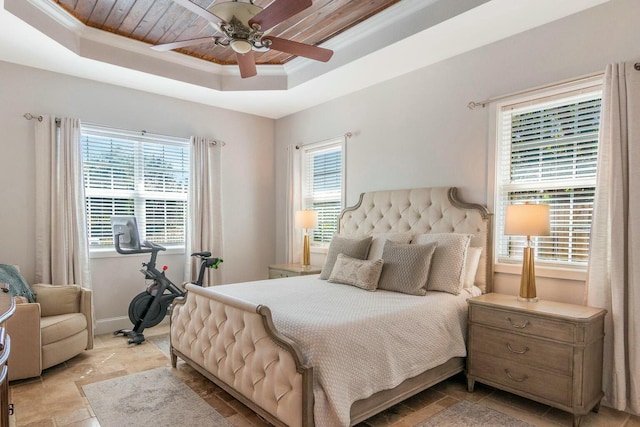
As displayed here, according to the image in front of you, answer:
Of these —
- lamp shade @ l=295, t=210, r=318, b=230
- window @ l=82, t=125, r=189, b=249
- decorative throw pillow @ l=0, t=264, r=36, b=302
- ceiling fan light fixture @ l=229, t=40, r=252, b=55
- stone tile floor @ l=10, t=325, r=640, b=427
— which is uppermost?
ceiling fan light fixture @ l=229, t=40, r=252, b=55

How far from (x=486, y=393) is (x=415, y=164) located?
2153 mm

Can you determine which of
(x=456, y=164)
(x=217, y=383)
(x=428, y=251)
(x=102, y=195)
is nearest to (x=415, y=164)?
(x=456, y=164)

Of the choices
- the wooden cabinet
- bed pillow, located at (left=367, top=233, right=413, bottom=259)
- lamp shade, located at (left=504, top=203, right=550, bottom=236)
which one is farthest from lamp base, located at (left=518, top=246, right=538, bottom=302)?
the wooden cabinet

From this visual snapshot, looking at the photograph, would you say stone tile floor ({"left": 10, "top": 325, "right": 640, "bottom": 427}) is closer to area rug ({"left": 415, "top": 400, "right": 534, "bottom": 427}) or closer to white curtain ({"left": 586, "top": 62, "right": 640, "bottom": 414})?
area rug ({"left": 415, "top": 400, "right": 534, "bottom": 427})

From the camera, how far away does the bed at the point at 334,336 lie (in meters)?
2.05

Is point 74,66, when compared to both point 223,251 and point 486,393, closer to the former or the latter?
point 223,251

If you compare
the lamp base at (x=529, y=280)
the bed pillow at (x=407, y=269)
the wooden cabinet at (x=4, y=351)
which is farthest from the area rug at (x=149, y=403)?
the lamp base at (x=529, y=280)

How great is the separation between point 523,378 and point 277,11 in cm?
282

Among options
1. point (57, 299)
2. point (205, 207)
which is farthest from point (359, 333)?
point (205, 207)

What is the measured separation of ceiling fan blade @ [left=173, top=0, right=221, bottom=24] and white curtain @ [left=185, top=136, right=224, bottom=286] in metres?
2.69

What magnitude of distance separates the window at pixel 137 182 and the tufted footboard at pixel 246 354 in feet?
5.90

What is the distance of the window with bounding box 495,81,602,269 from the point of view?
2.86 metres

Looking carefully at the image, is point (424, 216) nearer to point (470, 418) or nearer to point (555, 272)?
point (555, 272)

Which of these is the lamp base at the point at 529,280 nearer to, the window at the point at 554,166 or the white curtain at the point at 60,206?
the window at the point at 554,166
